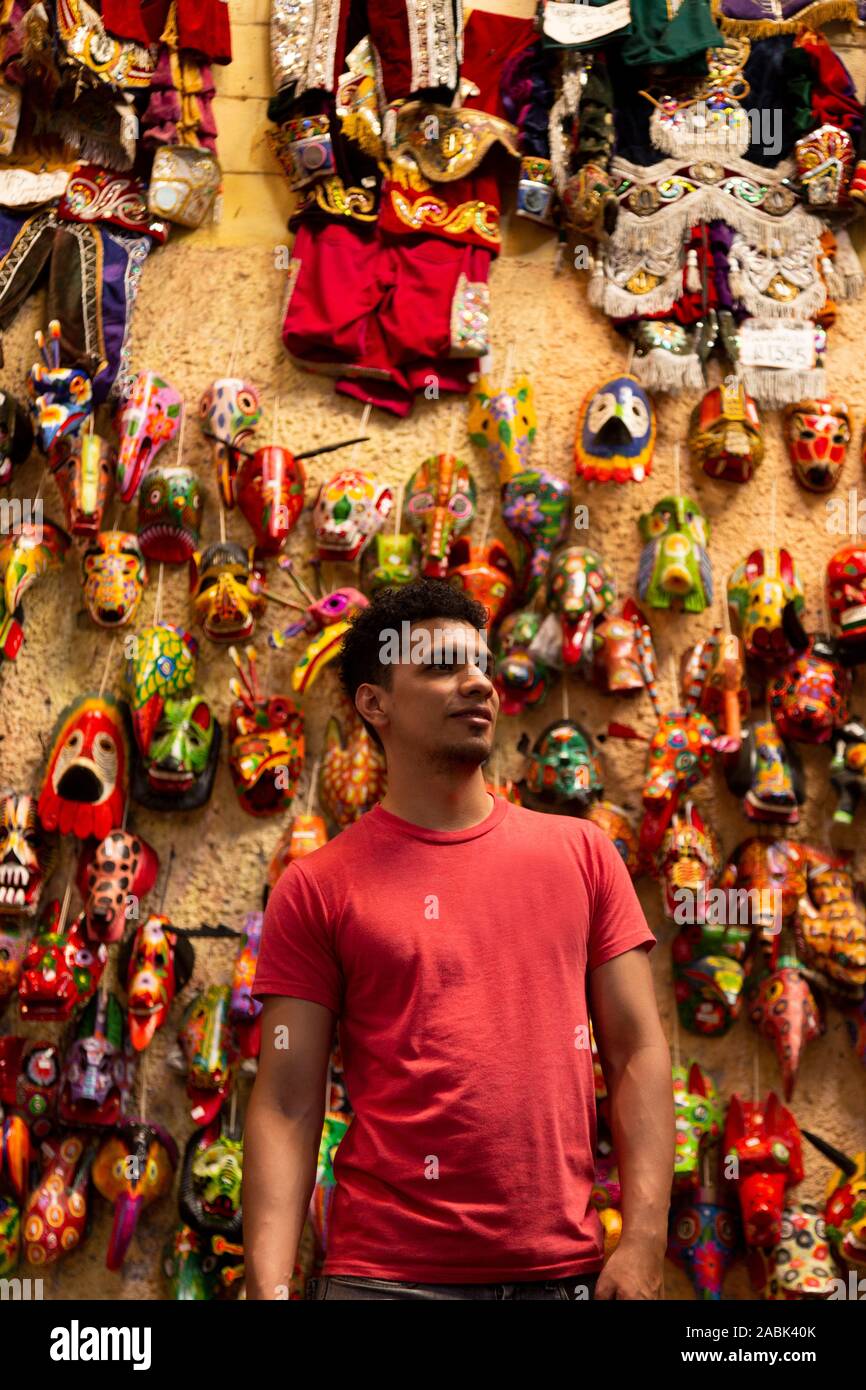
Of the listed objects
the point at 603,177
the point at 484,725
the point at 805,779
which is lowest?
the point at 805,779

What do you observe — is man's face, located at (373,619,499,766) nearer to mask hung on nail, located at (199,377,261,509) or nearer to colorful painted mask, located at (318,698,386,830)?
colorful painted mask, located at (318,698,386,830)

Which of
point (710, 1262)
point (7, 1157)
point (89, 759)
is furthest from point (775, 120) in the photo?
point (7, 1157)

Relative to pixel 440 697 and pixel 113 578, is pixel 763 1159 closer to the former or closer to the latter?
pixel 440 697

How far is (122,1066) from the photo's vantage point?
9.26 feet

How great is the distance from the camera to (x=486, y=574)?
9.50 ft

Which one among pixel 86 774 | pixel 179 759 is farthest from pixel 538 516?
pixel 86 774

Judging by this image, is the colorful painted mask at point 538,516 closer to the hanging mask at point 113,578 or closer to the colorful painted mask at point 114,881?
the hanging mask at point 113,578

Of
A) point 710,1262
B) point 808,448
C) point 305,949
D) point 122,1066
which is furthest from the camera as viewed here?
point 808,448

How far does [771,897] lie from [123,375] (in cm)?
176

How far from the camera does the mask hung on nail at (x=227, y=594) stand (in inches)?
114

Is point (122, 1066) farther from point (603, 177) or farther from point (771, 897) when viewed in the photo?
point (603, 177)

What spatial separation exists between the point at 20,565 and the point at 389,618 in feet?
4.77

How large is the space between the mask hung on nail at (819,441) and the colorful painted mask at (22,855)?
1742 mm

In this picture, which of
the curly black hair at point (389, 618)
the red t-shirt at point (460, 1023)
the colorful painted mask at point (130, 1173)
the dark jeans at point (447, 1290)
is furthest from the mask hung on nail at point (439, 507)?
the dark jeans at point (447, 1290)
